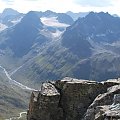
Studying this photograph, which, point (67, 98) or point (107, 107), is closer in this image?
point (107, 107)

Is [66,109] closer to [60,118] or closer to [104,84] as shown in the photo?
[60,118]

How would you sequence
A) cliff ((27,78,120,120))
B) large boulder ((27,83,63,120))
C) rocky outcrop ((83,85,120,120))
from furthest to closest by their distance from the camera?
cliff ((27,78,120,120)) → large boulder ((27,83,63,120)) → rocky outcrop ((83,85,120,120))

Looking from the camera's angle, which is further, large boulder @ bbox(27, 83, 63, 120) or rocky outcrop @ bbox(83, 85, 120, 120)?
large boulder @ bbox(27, 83, 63, 120)

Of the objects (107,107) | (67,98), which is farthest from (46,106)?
(107,107)

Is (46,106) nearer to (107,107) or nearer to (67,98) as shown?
(67,98)

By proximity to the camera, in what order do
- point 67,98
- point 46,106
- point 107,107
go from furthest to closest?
point 67,98 < point 46,106 < point 107,107

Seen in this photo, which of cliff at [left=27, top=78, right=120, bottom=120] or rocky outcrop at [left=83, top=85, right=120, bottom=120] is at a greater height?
rocky outcrop at [left=83, top=85, right=120, bottom=120]

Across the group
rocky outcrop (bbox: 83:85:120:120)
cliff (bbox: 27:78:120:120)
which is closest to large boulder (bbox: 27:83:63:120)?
cliff (bbox: 27:78:120:120)

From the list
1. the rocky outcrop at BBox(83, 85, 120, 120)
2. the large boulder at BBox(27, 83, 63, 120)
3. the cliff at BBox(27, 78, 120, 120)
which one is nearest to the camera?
the rocky outcrop at BBox(83, 85, 120, 120)

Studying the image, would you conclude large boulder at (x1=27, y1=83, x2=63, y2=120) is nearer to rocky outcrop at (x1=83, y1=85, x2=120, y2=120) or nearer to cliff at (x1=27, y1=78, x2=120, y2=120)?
cliff at (x1=27, y1=78, x2=120, y2=120)

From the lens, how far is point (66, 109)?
39250 millimetres

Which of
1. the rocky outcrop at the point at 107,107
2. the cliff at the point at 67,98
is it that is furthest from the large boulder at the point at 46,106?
the rocky outcrop at the point at 107,107

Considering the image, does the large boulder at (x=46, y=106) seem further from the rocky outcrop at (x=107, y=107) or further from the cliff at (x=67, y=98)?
the rocky outcrop at (x=107, y=107)

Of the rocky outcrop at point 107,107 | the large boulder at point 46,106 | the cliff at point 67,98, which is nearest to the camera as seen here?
the rocky outcrop at point 107,107
